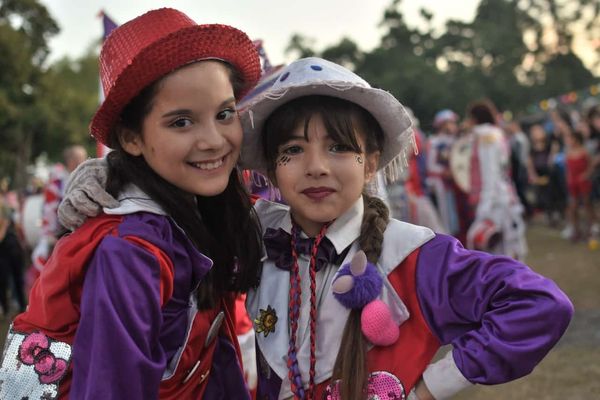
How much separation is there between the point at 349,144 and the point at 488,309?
1.82 ft

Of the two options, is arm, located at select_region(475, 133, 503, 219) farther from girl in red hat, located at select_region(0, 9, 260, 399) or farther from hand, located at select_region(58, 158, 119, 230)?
hand, located at select_region(58, 158, 119, 230)

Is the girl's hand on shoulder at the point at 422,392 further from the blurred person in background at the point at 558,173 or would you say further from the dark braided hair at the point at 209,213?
the blurred person in background at the point at 558,173

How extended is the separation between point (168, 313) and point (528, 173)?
32.7 feet

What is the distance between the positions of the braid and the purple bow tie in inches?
3.8

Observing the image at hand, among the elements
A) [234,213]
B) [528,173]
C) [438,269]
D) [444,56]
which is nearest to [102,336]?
[234,213]

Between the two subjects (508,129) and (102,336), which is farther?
(508,129)

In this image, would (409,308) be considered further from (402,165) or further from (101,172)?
(101,172)

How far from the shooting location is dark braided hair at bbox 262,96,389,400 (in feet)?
4.92

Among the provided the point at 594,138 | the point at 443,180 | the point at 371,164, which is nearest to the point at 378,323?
the point at 371,164

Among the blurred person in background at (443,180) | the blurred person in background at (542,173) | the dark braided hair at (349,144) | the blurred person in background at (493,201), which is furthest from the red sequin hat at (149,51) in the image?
the blurred person in background at (542,173)

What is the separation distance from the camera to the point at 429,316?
4.95ft

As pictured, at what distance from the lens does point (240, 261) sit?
181cm

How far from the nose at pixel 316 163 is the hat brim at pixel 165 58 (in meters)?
0.35

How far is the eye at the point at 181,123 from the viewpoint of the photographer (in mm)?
1571
